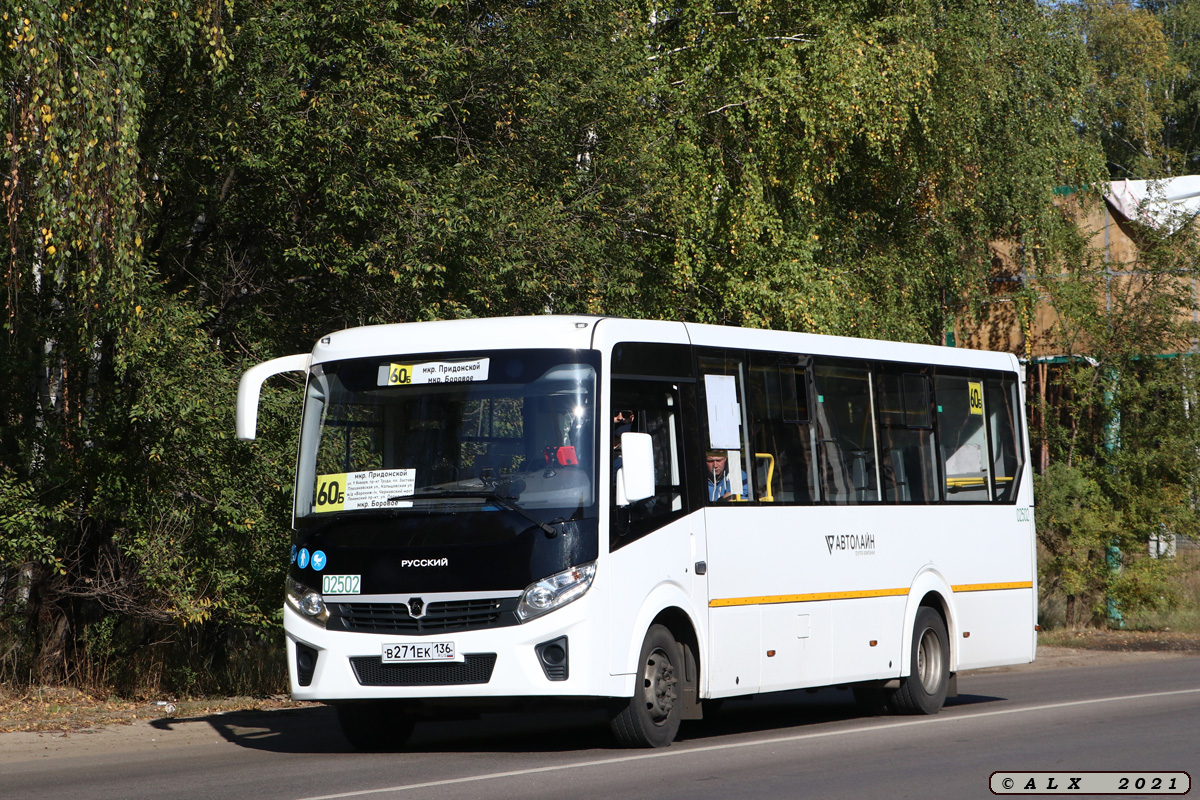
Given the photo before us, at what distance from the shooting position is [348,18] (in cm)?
1489

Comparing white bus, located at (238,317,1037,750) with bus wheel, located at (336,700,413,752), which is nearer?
white bus, located at (238,317,1037,750)

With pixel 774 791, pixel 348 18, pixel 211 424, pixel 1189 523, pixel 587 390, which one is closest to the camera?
pixel 774 791

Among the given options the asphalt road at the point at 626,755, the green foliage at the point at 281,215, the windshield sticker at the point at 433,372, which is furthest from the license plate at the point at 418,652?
the green foliage at the point at 281,215

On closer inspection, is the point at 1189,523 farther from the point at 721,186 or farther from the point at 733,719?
the point at 733,719

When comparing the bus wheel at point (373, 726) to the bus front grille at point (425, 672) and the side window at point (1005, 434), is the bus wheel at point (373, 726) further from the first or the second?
the side window at point (1005, 434)

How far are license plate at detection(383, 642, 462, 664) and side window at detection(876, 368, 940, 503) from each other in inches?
203

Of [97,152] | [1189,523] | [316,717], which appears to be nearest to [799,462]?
[316,717]

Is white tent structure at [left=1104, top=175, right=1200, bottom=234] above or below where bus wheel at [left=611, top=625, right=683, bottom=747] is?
above

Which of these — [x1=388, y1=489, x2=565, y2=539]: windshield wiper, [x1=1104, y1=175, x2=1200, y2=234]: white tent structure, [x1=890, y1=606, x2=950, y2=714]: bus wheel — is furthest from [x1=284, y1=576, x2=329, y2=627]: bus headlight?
[x1=1104, y1=175, x2=1200, y2=234]: white tent structure

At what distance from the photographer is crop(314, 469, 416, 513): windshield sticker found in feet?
34.5

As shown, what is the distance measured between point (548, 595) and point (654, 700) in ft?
4.47

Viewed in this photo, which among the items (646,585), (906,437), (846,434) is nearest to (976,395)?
(906,437)

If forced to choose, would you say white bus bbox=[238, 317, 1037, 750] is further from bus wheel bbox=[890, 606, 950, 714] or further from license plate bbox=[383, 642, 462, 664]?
bus wheel bbox=[890, 606, 950, 714]

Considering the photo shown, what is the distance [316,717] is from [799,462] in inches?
210
